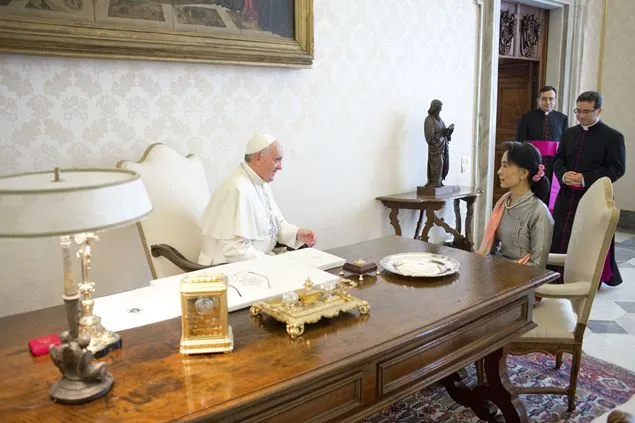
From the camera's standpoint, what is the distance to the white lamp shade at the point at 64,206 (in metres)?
1.08

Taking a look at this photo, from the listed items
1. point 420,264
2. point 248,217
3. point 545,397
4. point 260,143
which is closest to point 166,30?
point 260,143

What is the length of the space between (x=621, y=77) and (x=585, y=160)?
9.40 feet

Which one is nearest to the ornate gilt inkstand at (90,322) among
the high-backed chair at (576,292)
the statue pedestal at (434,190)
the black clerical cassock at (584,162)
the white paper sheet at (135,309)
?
the white paper sheet at (135,309)

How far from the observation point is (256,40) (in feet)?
10.7

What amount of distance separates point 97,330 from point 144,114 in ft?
5.85

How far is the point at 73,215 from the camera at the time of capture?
111cm

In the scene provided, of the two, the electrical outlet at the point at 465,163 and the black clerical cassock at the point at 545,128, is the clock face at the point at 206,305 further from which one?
the black clerical cassock at the point at 545,128

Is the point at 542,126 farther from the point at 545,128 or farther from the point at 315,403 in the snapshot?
the point at 315,403

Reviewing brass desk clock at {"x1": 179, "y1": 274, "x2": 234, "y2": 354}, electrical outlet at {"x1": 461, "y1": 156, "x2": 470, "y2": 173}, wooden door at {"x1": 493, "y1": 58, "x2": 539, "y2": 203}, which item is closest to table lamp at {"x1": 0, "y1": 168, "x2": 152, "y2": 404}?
brass desk clock at {"x1": 179, "y1": 274, "x2": 234, "y2": 354}

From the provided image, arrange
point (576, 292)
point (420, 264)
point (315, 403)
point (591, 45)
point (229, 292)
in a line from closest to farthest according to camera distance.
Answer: point (315, 403) < point (229, 292) < point (420, 264) < point (576, 292) < point (591, 45)

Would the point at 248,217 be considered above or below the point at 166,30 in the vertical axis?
below

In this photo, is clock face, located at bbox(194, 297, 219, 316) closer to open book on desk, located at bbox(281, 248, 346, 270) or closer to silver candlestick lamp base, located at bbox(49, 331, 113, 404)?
silver candlestick lamp base, located at bbox(49, 331, 113, 404)

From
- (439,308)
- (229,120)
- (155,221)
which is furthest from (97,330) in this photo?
(229,120)

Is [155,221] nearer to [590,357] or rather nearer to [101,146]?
[101,146]
